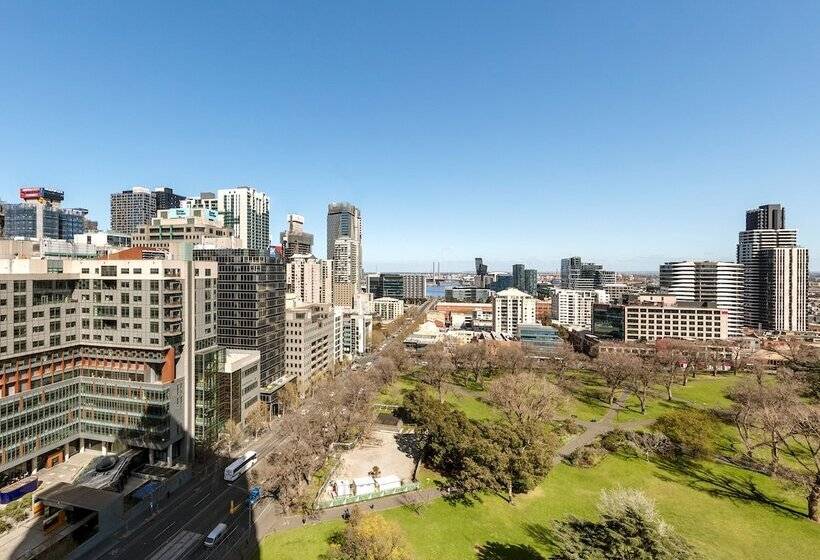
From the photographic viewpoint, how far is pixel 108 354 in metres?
66.4

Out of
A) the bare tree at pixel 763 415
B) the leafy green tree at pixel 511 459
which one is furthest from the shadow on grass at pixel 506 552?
Result: the bare tree at pixel 763 415

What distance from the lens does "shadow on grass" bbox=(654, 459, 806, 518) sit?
5719 cm

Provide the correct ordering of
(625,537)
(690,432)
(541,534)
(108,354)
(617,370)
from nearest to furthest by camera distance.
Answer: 1. (625,537)
2. (541,534)
3. (108,354)
4. (690,432)
5. (617,370)

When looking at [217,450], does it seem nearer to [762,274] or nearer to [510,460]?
[510,460]

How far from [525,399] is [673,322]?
358 feet

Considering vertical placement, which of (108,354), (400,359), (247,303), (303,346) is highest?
(247,303)

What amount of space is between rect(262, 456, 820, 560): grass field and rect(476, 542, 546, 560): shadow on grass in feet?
0.36

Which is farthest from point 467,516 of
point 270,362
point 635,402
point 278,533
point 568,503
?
point 635,402

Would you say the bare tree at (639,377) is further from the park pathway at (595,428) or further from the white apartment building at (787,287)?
the white apartment building at (787,287)

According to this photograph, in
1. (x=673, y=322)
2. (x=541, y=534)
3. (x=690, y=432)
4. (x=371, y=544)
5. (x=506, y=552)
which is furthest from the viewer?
(x=673, y=322)

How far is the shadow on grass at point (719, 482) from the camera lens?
57.2 m

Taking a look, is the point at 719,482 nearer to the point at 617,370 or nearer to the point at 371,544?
the point at 617,370

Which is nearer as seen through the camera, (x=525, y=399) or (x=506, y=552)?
(x=506, y=552)

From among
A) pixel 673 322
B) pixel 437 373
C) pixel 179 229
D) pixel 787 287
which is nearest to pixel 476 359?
pixel 437 373
